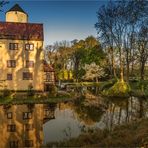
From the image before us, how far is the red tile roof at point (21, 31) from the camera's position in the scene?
1534 inches

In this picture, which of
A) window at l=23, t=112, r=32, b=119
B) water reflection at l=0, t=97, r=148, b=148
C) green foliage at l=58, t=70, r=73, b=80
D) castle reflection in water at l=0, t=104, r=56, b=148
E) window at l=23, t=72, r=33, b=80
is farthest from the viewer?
green foliage at l=58, t=70, r=73, b=80

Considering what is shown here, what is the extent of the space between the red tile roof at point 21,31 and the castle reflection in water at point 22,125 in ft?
46.2

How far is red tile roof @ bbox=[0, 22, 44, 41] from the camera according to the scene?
39.0m

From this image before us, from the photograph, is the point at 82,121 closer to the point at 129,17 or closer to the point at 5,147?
the point at 5,147

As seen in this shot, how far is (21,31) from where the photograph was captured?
40469mm

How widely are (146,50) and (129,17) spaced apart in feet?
31.9

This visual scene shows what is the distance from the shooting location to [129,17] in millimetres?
41375

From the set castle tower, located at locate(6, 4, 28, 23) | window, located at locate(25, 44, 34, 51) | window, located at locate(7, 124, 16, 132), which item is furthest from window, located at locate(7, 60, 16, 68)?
window, located at locate(7, 124, 16, 132)

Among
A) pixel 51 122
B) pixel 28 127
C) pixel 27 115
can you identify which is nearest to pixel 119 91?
pixel 27 115

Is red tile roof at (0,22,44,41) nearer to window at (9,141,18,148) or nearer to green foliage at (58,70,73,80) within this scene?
window at (9,141,18,148)

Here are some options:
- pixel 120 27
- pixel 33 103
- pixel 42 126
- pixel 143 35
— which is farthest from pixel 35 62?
pixel 42 126

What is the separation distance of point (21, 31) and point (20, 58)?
14.1 feet

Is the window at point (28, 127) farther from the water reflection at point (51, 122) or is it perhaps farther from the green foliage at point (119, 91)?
the green foliage at point (119, 91)

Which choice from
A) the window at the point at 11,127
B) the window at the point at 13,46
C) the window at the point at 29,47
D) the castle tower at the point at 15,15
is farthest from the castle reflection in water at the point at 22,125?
the castle tower at the point at 15,15
